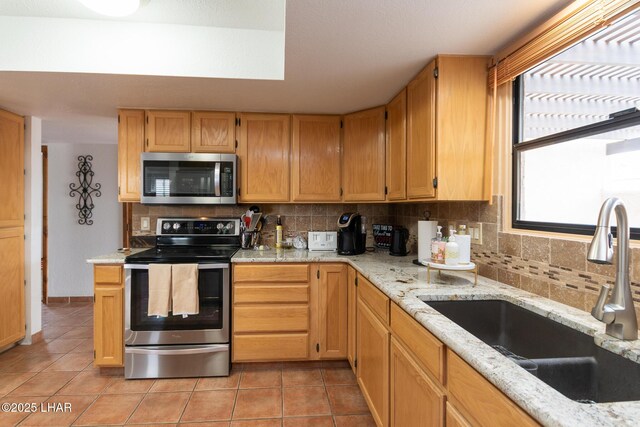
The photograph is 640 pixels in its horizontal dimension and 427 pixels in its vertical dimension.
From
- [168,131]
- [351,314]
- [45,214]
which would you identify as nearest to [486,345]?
[351,314]

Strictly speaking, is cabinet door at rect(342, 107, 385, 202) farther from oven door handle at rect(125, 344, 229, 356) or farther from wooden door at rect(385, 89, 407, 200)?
oven door handle at rect(125, 344, 229, 356)

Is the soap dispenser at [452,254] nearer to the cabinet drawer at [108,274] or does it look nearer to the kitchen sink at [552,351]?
the kitchen sink at [552,351]

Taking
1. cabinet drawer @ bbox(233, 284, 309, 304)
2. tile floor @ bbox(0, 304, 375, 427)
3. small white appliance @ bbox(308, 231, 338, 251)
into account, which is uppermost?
small white appliance @ bbox(308, 231, 338, 251)

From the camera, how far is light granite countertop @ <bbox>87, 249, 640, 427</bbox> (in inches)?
23.4

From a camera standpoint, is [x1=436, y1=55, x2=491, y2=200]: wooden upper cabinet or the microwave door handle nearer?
[x1=436, y1=55, x2=491, y2=200]: wooden upper cabinet

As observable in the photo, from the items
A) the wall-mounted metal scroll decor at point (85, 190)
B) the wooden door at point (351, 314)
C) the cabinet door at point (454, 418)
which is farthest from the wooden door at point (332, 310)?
the wall-mounted metal scroll decor at point (85, 190)

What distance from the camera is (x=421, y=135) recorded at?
1912 millimetres

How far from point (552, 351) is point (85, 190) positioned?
16.1 feet

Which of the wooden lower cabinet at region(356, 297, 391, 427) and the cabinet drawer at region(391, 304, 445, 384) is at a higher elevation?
the cabinet drawer at region(391, 304, 445, 384)

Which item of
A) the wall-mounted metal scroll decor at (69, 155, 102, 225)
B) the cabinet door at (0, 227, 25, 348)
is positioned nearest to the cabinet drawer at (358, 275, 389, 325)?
the cabinet door at (0, 227, 25, 348)

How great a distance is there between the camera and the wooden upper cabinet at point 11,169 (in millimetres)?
2568

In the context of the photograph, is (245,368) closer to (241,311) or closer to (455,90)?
(241,311)

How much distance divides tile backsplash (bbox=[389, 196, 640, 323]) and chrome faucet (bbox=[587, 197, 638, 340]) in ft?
0.63

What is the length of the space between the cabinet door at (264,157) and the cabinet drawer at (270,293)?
0.76 meters
